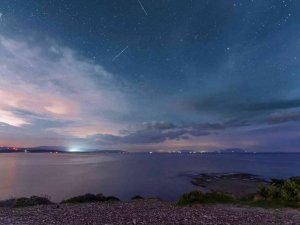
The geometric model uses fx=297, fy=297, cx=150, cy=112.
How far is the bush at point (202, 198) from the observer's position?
81.6 feet

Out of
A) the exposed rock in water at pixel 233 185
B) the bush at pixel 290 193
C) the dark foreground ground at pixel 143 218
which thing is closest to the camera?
the dark foreground ground at pixel 143 218

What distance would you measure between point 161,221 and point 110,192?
160 feet

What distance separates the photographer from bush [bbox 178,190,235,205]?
2488 cm

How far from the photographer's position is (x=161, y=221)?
15977mm

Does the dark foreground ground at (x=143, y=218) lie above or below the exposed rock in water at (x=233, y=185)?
above

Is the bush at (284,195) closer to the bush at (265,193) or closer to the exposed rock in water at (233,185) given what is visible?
the bush at (265,193)

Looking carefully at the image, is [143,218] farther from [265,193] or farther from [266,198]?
[265,193]

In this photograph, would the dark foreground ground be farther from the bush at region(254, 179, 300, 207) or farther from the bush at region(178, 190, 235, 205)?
the bush at region(254, 179, 300, 207)

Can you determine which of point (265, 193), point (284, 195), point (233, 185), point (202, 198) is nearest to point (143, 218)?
point (202, 198)

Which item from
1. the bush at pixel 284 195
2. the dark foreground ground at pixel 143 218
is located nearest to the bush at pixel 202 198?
the bush at pixel 284 195

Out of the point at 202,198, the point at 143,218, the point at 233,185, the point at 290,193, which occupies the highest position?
the point at 290,193

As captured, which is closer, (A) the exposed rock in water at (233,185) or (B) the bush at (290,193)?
(B) the bush at (290,193)

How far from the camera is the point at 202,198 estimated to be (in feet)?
84.5

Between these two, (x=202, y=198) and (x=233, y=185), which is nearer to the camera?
(x=202, y=198)
